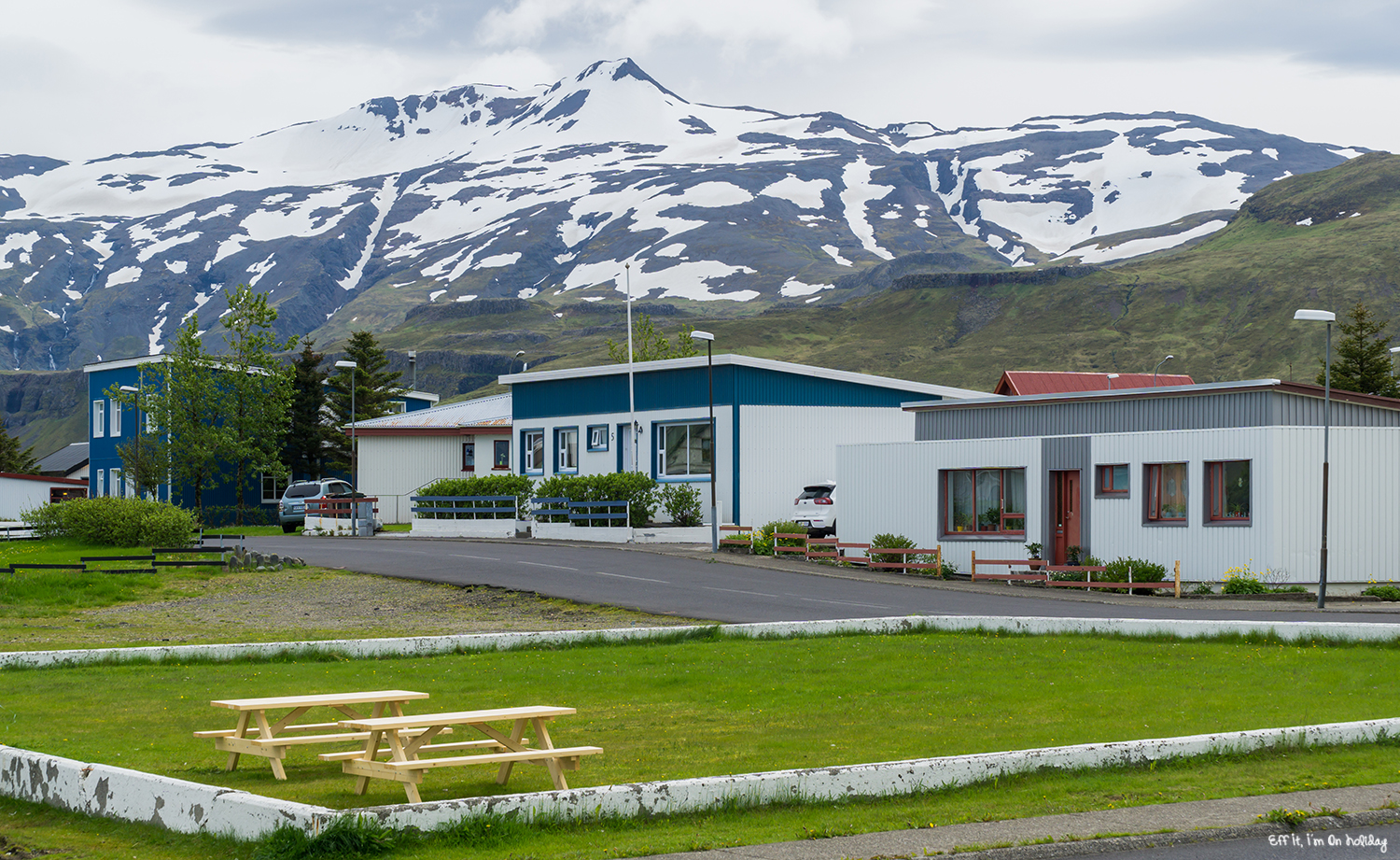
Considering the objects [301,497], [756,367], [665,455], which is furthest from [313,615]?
[301,497]

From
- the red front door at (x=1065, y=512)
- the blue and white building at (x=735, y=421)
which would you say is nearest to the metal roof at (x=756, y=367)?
the blue and white building at (x=735, y=421)

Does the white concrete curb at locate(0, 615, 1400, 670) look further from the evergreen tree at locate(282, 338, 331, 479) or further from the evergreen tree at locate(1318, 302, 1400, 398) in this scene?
the evergreen tree at locate(282, 338, 331, 479)

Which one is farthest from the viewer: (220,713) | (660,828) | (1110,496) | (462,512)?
(462,512)

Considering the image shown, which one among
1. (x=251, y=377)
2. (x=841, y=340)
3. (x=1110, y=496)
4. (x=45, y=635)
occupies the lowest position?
(x=45, y=635)

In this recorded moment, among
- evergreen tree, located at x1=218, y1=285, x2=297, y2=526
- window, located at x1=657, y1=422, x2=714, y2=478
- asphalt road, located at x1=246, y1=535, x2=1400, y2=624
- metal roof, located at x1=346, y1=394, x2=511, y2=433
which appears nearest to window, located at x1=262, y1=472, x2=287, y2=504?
evergreen tree, located at x1=218, y1=285, x2=297, y2=526

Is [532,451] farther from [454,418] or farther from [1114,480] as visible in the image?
[1114,480]

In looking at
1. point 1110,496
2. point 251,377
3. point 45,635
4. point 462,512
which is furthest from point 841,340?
point 45,635

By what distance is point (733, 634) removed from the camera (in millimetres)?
18891

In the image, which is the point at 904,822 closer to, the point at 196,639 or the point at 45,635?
the point at 196,639

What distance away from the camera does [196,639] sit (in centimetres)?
1934

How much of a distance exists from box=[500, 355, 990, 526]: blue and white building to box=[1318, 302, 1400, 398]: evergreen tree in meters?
25.3

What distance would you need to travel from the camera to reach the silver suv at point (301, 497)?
53531mm

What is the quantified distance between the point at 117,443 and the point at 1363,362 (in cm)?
5599

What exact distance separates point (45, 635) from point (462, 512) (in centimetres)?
2573
